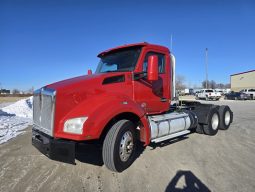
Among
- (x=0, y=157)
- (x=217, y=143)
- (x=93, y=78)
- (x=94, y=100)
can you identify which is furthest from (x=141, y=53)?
(x=0, y=157)

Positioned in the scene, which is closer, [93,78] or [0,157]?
[93,78]

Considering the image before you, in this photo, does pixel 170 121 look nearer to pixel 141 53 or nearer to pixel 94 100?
pixel 141 53

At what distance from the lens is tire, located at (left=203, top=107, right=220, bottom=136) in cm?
807

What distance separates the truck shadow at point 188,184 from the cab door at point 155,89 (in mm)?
2049

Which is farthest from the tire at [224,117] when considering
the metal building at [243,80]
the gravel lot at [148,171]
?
the metal building at [243,80]

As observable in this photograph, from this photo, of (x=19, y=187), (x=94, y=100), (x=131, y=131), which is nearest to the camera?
(x=19, y=187)

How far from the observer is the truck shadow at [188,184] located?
3.87 meters

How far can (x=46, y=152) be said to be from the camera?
4.28m

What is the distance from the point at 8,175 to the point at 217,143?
5.63 metres

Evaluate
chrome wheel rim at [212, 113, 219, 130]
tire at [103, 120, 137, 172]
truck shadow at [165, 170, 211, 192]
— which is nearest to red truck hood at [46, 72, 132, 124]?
tire at [103, 120, 137, 172]

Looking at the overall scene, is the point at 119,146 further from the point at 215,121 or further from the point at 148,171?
the point at 215,121

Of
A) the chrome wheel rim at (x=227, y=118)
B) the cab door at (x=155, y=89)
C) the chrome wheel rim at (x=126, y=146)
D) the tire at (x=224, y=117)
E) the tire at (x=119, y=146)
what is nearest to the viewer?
the tire at (x=119, y=146)

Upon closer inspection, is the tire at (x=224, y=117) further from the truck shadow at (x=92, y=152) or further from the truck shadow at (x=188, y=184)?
the truck shadow at (x=188, y=184)

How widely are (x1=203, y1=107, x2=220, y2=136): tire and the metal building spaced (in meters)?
59.0
